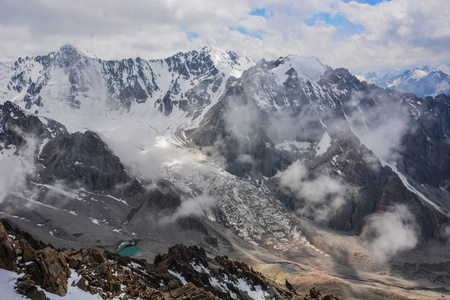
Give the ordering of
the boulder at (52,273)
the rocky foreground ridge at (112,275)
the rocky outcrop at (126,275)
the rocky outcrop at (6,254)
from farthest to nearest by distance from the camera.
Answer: the rocky outcrop at (126,275)
the boulder at (52,273)
the rocky foreground ridge at (112,275)
the rocky outcrop at (6,254)

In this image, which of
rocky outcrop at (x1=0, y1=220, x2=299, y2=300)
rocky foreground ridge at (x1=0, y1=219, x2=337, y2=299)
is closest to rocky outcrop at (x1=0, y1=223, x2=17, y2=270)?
rocky foreground ridge at (x1=0, y1=219, x2=337, y2=299)

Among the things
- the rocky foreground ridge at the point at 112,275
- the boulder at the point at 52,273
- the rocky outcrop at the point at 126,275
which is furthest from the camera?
the rocky outcrop at the point at 126,275

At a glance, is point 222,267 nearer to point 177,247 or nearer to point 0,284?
point 177,247

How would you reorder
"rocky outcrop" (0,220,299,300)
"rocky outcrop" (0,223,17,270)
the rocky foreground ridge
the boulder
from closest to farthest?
"rocky outcrop" (0,223,17,270) → the rocky foreground ridge → the boulder → "rocky outcrop" (0,220,299,300)

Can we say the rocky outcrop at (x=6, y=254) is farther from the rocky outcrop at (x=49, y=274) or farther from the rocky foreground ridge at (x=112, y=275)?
the rocky outcrop at (x=49, y=274)

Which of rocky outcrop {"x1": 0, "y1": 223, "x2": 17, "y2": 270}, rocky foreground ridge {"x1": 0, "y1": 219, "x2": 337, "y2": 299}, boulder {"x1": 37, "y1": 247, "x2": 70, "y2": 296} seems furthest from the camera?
boulder {"x1": 37, "y1": 247, "x2": 70, "y2": 296}

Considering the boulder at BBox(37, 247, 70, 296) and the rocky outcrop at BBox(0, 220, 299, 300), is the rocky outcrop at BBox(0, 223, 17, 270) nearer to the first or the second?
the rocky outcrop at BBox(0, 220, 299, 300)

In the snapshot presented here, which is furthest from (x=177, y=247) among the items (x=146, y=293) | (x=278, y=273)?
(x=278, y=273)

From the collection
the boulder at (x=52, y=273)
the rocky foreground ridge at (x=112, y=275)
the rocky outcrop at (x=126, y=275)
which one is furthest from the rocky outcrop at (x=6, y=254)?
the boulder at (x=52, y=273)

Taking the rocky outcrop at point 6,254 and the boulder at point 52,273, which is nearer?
the rocky outcrop at point 6,254
